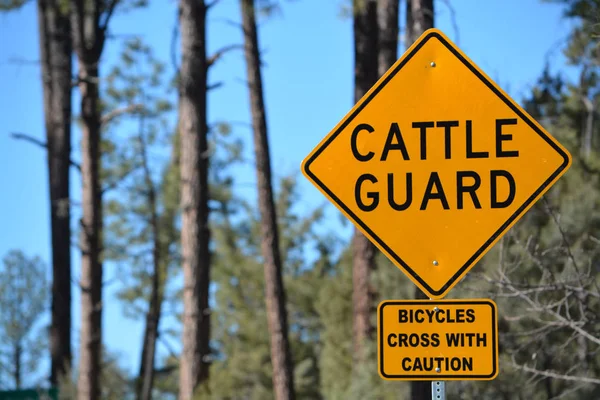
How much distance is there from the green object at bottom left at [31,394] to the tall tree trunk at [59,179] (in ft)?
10.0

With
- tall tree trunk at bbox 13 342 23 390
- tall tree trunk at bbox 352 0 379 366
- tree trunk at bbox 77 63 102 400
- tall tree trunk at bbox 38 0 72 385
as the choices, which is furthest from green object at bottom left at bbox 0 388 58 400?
tall tree trunk at bbox 13 342 23 390

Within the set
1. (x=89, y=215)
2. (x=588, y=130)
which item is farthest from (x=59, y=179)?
(x=588, y=130)

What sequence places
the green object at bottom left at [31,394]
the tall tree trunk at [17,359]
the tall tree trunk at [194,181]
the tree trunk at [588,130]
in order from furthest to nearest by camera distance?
the tall tree trunk at [17,359] < the green object at bottom left at [31,394] < the tall tree trunk at [194,181] < the tree trunk at [588,130]

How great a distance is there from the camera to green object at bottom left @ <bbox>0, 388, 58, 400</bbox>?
22.3 m

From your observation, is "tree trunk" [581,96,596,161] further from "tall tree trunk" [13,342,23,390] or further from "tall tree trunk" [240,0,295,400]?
"tall tree trunk" [13,342,23,390]

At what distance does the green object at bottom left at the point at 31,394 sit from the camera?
22281mm

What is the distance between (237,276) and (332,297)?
8.68 m

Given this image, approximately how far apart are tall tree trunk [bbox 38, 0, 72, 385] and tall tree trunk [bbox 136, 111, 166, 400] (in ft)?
7.83

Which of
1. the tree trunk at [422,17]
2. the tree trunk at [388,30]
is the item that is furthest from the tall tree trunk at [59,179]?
the tree trunk at [422,17]

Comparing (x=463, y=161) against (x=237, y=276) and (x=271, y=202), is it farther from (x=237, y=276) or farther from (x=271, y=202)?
(x=237, y=276)

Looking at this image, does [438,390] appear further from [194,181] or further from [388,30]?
[388,30]

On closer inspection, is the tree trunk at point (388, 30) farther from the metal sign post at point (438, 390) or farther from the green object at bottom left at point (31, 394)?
the metal sign post at point (438, 390)

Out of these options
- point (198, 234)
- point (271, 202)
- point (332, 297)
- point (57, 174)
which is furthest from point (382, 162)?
point (57, 174)

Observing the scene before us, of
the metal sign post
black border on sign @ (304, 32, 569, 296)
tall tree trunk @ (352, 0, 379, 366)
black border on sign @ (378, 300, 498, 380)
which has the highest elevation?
tall tree trunk @ (352, 0, 379, 366)
